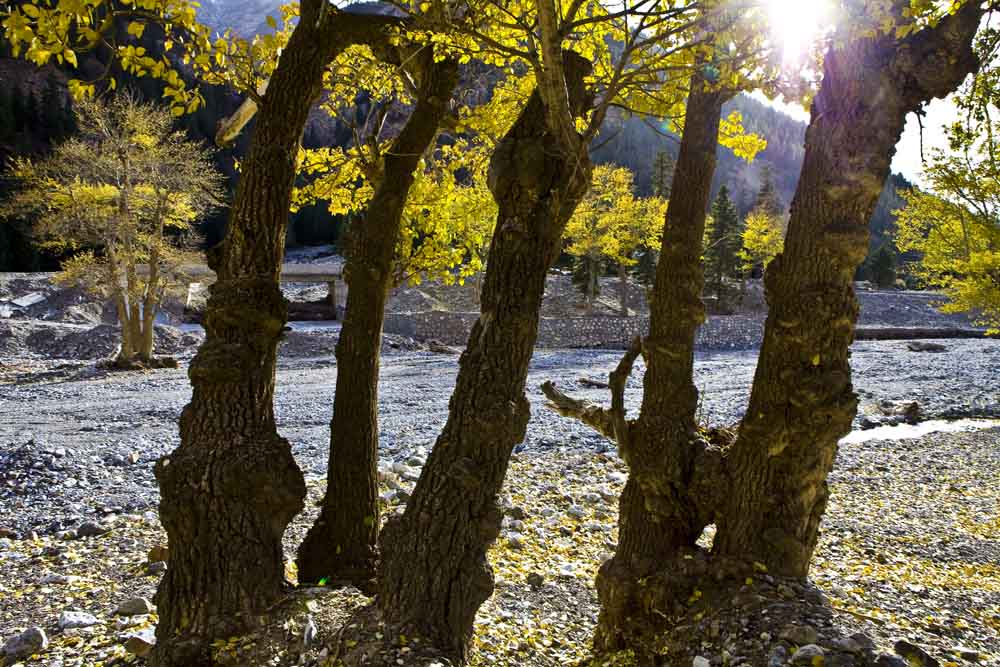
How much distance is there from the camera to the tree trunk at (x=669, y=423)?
367cm

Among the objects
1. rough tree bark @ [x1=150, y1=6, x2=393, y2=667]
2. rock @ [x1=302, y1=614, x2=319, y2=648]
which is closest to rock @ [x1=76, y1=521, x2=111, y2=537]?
rough tree bark @ [x1=150, y1=6, x2=393, y2=667]

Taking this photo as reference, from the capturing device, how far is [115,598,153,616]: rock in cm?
412

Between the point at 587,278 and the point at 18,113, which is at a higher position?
the point at 18,113

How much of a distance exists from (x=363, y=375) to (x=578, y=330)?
24.2 metres

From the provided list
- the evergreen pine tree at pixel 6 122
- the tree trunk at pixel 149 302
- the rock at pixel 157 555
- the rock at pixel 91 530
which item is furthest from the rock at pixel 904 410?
the evergreen pine tree at pixel 6 122

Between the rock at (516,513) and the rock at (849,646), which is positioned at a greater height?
the rock at (849,646)

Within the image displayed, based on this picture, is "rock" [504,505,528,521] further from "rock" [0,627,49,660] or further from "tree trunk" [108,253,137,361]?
"tree trunk" [108,253,137,361]

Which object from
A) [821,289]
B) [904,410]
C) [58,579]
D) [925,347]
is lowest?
[58,579]

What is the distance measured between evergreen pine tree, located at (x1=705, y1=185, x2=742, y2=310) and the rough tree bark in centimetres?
3961

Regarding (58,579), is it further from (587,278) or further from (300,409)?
(587,278)

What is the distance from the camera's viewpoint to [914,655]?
2.74 meters

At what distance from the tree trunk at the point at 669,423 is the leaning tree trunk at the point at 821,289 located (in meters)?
0.36

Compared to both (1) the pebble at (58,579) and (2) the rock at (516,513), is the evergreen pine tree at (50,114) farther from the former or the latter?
(2) the rock at (516,513)

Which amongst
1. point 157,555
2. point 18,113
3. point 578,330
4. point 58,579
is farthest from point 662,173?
point 18,113
